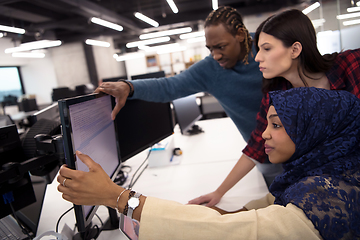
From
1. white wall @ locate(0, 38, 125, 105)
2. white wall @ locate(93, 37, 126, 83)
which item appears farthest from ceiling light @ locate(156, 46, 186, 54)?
white wall @ locate(0, 38, 125, 105)

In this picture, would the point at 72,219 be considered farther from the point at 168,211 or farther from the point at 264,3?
the point at 264,3

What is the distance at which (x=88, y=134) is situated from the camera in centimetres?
72

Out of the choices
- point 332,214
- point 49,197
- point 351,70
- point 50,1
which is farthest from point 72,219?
point 50,1

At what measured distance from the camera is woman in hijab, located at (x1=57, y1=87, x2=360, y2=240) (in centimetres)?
51

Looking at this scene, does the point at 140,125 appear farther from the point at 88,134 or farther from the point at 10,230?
the point at 10,230

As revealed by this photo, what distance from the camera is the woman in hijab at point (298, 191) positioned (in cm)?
51

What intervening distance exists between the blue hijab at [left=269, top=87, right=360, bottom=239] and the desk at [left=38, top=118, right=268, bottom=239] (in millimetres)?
468

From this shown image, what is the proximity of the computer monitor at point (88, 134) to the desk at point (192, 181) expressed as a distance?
0.28m

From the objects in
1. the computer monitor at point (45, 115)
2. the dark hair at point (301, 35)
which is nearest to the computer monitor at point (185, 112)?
the computer monitor at point (45, 115)

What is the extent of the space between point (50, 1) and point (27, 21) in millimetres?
2064

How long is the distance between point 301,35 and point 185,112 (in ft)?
3.82

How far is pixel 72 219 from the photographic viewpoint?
102 cm

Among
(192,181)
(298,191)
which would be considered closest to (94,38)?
(192,181)

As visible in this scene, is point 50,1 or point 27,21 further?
point 27,21
